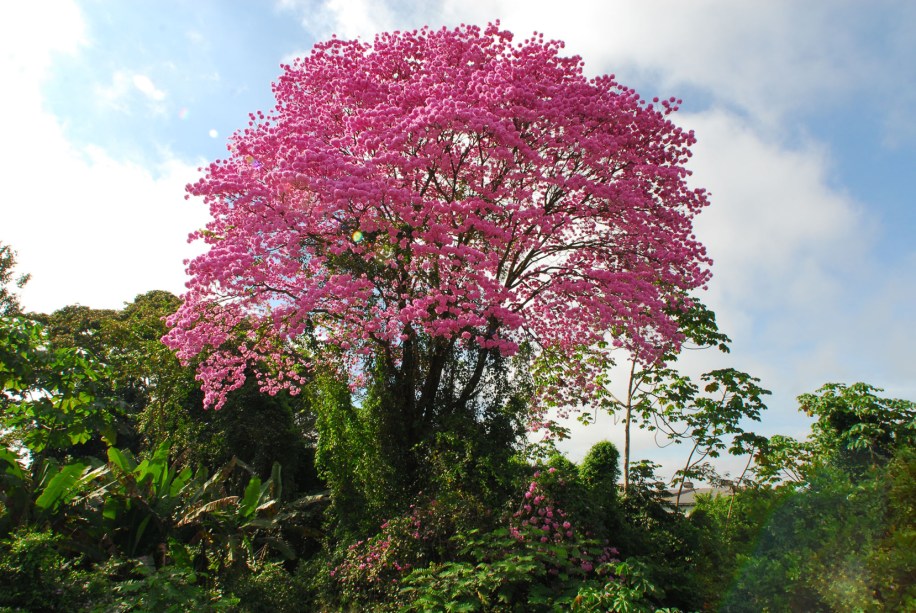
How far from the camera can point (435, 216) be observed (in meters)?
8.66

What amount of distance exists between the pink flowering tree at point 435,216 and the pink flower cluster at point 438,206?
35mm

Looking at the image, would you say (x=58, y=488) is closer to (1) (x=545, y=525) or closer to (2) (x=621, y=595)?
(1) (x=545, y=525)

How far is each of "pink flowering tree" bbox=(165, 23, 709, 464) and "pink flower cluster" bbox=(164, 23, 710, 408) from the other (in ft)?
0.11

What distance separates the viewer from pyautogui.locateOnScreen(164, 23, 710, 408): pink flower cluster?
8586 mm

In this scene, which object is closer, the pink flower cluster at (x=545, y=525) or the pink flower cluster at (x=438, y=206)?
the pink flower cluster at (x=545, y=525)

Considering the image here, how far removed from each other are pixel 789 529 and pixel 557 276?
20.2ft

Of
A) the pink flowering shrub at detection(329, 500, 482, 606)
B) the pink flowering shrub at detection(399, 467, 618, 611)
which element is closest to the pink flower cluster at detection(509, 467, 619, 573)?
the pink flowering shrub at detection(399, 467, 618, 611)

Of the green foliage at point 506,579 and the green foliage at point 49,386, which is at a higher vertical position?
the green foliage at point 49,386

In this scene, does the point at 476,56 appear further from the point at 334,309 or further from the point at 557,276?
the point at 334,309

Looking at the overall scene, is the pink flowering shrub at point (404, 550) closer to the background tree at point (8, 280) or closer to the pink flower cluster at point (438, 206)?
the pink flower cluster at point (438, 206)

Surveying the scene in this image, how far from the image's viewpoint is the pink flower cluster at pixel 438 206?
28.2 ft

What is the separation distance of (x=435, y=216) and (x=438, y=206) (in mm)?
154

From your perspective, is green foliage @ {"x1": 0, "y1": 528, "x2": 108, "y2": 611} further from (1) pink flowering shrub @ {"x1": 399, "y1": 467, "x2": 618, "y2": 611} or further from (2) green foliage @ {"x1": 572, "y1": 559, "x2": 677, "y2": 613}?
(2) green foliage @ {"x1": 572, "y1": 559, "x2": 677, "y2": 613}

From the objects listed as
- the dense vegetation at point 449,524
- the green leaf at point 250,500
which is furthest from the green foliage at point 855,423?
the green leaf at point 250,500
